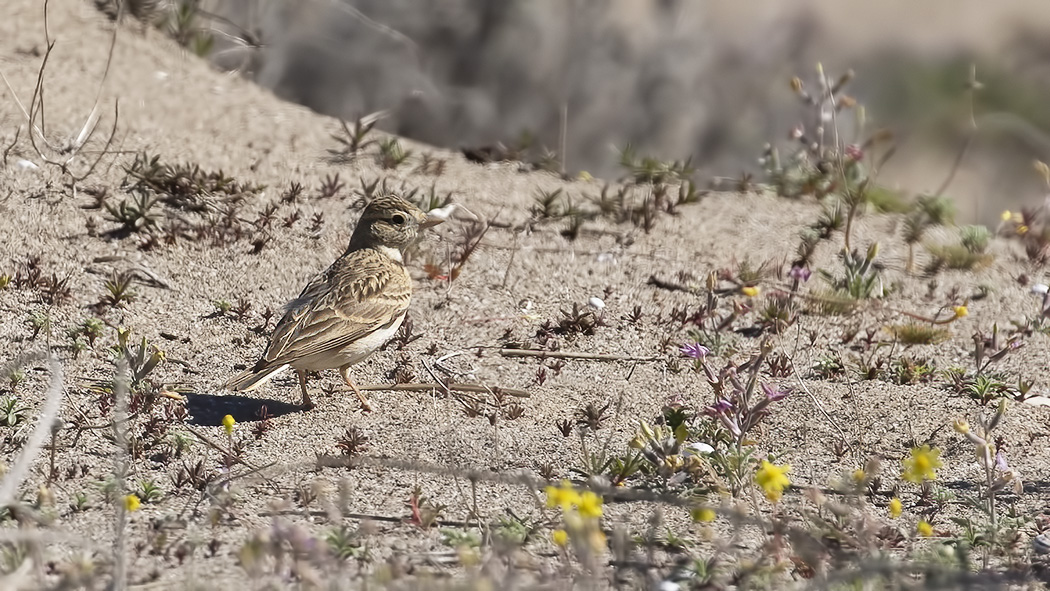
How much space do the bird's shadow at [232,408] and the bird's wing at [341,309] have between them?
32 cm

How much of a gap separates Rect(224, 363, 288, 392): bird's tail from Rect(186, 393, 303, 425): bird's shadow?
16 cm

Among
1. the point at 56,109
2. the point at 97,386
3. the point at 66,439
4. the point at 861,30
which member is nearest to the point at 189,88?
the point at 56,109

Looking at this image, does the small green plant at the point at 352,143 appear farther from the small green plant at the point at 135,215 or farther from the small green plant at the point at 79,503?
the small green plant at the point at 79,503

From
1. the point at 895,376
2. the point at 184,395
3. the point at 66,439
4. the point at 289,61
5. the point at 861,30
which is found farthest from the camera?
the point at 861,30

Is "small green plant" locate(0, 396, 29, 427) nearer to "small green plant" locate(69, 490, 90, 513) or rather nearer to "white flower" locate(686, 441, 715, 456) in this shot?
"small green plant" locate(69, 490, 90, 513)

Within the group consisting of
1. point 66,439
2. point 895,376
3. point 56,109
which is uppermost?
point 56,109

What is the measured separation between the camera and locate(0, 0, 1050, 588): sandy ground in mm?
5453

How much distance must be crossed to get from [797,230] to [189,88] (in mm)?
4711

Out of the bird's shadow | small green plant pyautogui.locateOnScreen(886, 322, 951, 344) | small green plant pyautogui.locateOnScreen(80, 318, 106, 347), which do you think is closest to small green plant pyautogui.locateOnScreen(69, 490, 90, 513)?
the bird's shadow

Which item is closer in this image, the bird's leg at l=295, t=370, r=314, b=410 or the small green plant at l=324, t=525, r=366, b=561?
the small green plant at l=324, t=525, r=366, b=561

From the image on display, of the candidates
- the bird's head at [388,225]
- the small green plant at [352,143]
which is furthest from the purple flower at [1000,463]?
the small green plant at [352,143]

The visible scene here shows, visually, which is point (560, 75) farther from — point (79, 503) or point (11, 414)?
point (79, 503)

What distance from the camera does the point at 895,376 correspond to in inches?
280

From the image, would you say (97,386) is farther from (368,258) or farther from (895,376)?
(895,376)
